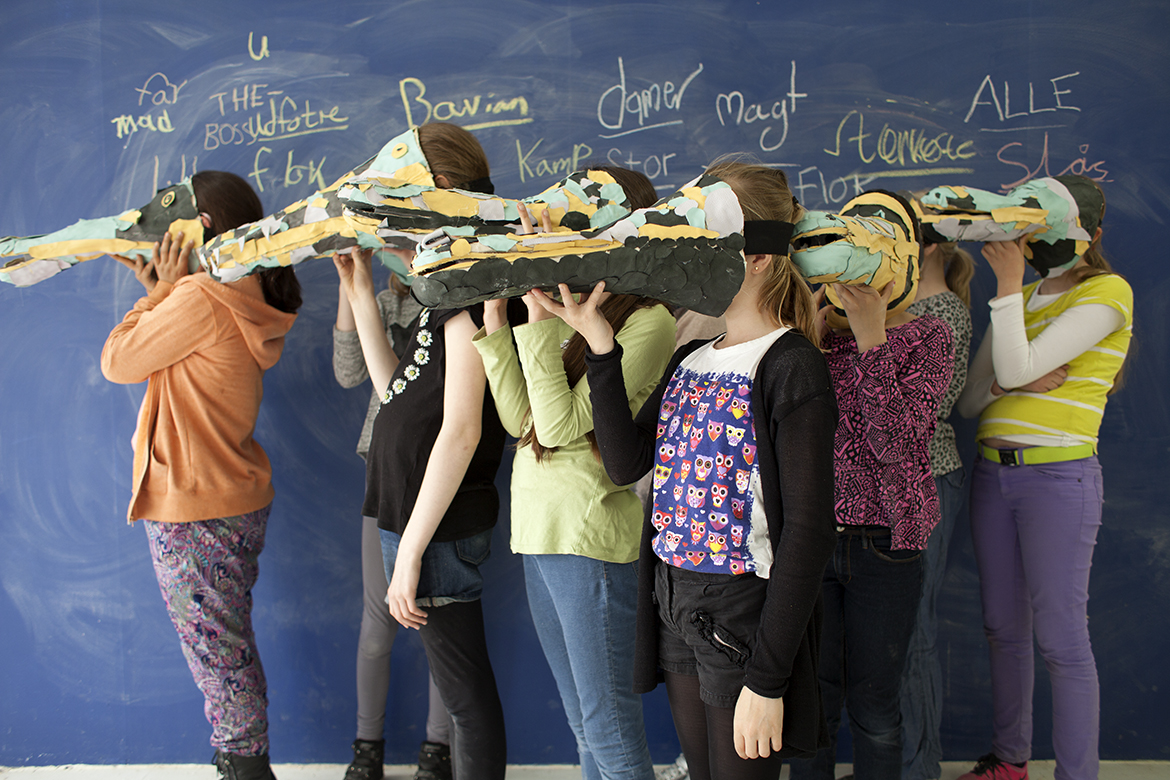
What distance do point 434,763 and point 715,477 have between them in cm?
133

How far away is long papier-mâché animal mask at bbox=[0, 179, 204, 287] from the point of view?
159cm

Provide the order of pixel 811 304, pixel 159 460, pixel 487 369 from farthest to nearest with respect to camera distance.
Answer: pixel 159 460 < pixel 487 369 < pixel 811 304

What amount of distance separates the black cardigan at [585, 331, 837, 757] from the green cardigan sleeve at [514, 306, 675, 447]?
0.92 ft

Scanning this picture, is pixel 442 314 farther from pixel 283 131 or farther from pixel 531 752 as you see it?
pixel 531 752

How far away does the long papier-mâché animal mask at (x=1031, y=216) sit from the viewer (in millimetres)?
1434

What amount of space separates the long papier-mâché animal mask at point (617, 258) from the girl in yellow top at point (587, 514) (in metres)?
0.21

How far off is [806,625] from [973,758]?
145cm

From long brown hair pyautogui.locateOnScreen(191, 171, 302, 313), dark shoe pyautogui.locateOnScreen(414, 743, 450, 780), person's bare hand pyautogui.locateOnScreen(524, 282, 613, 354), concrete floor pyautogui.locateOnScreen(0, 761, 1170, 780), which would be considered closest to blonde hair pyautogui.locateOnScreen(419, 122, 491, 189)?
person's bare hand pyautogui.locateOnScreen(524, 282, 613, 354)

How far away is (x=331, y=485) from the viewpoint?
6.68 feet

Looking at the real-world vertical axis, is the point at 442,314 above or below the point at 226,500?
above

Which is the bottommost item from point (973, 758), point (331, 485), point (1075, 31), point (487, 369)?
point (973, 758)

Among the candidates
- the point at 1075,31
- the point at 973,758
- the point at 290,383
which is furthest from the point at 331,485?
the point at 1075,31

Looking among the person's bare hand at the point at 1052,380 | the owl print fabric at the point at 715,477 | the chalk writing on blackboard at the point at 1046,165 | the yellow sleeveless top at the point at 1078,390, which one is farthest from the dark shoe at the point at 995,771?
the chalk writing on blackboard at the point at 1046,165

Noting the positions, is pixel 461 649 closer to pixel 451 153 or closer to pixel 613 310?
pixel 613 310
